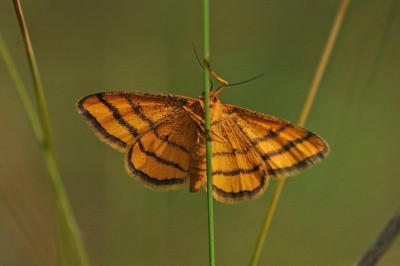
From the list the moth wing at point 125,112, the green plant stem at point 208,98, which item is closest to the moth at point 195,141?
the moth wing at point 125,112

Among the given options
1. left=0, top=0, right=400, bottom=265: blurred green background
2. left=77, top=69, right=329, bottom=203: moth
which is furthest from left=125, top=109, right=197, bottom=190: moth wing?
left=0, top=0, right=400, bottom=265: blurred green background

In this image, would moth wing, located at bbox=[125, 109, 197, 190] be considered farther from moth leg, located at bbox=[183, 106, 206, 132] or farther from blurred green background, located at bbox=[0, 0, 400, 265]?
blurred green background, located at bbox=[0, 0, 400, 265]

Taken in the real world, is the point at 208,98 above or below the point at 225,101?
above

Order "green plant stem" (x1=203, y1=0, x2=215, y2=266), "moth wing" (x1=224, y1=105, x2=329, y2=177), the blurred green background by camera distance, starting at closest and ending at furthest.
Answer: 1. "green plant stem" (x1=203, y1=0, x2=215, y2=266)
2. "moth wing" (x1=224, y1=105, x2=329, y2=177)
3. the blurred green background

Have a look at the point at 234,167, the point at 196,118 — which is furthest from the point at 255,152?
the point at 196,118

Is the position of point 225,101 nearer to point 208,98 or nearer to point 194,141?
point 194,141

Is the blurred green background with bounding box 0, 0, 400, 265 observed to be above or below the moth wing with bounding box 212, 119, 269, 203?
below
